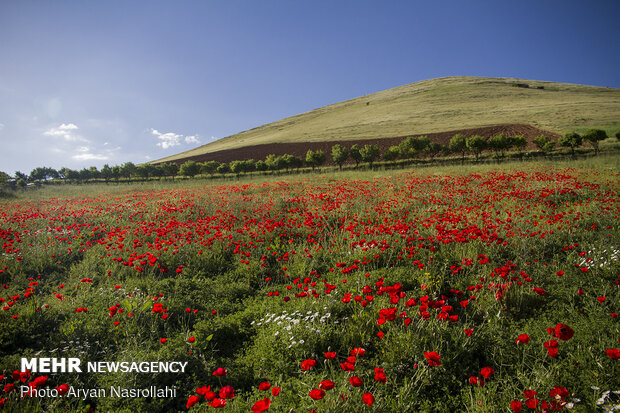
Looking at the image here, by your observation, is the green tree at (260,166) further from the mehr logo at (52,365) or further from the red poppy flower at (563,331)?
the red poppy flower at (563,331)

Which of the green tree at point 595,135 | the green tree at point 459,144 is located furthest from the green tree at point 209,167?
the green tree at point 595,135

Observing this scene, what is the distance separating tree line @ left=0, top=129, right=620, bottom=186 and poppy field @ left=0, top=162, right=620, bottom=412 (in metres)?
40.2

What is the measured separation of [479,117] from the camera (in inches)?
2293

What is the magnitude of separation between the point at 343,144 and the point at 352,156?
1019cm

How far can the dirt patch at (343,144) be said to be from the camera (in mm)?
46500

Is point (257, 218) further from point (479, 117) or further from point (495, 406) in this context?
point (479, 117)

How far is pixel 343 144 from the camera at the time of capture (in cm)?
5878

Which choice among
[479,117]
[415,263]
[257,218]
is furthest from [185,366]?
[479,117]

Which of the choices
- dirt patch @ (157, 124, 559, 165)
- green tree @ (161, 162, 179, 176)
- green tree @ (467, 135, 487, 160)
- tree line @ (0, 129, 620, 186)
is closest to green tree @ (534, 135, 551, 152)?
tree line @ (0, 129, 620, 186)

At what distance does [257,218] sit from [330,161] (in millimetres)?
47739

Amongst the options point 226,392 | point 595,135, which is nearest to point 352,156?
point 595,135

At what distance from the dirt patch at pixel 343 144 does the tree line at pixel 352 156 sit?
304cm

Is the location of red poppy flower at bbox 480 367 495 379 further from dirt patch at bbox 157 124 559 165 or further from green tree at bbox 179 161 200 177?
green tree at bbox 179 161 200 177

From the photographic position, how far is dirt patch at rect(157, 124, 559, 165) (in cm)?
4650
